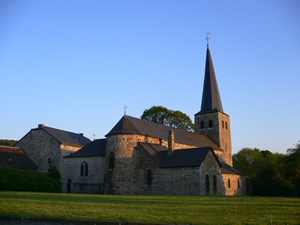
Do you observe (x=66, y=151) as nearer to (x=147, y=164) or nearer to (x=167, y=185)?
(x=147, y=164)

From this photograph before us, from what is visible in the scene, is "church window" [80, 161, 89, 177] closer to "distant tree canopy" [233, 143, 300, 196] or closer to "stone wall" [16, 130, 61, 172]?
"stone wall" [16, 130, 61, 172]

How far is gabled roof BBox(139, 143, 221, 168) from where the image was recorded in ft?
97.3

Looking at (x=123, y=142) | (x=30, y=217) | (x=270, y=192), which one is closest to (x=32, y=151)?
(x=123, y=142)

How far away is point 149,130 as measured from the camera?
122ft

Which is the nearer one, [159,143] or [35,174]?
[35,174]

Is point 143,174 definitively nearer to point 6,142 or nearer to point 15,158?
point 15,158

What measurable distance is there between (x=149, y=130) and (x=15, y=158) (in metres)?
18.9

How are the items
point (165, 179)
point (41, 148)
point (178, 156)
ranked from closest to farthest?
point (165, 179) → point (178, 156) → point (41, 148)

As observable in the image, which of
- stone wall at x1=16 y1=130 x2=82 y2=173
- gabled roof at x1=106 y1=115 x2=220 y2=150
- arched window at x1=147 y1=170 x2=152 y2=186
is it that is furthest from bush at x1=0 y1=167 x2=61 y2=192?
arched window at x1=147 y1=170 x2=152 y2=186

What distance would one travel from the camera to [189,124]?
58812mm

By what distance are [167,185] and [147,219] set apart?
20.9 meters

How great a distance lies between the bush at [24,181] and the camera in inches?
1192

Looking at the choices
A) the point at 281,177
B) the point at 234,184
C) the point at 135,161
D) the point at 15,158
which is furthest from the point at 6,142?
the point at 281,177

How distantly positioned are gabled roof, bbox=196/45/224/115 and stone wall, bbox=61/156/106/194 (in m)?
22.8
